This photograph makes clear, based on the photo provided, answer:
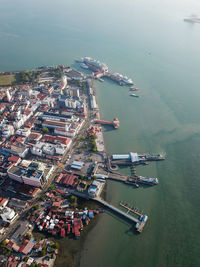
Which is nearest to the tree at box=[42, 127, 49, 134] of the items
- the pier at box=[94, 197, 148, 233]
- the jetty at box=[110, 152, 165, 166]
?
the jetty at box=[110, 152, 165, 166]

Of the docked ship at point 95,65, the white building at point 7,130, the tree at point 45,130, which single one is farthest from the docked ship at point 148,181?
the docked ship at point 95,65

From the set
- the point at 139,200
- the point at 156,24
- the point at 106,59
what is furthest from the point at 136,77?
the point at 156,24

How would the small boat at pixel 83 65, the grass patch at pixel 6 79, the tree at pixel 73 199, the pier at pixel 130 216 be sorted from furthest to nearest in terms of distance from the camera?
the small boat at pixel 83 65, the grass patch at pixel 6 79, the tree at pixel 73 199, the pier at pixel 130 216

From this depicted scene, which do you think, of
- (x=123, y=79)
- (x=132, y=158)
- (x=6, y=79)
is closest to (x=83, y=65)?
(x=123, y=79)

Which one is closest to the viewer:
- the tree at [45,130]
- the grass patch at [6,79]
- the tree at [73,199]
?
the tree at [73,199]

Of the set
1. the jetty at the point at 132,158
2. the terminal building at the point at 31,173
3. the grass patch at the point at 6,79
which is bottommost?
the jetty at the point at 132,158

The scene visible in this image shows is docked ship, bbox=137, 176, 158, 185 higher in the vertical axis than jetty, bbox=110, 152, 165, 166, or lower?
lower

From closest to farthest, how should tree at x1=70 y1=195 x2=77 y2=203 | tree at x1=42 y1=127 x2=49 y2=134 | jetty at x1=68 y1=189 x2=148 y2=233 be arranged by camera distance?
jetty at x1=68 y1=189 x2=148 y2=233 < tree at x1=70 y1=195 x2=77 y2=203 < tree at x1=42 y1=127 x2=49 y2=134

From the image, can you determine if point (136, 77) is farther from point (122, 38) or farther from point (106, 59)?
point (122, 38)

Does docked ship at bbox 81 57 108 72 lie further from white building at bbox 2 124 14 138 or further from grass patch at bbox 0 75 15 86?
white building at bbox 2 124 14 138

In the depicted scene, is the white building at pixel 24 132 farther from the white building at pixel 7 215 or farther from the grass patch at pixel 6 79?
the grass patch at pixel 6 79

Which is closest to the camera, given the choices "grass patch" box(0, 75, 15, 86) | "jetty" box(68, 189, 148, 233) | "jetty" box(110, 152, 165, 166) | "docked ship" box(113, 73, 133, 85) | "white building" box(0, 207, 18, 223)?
"white building" box(0, 207, 18, 223)
